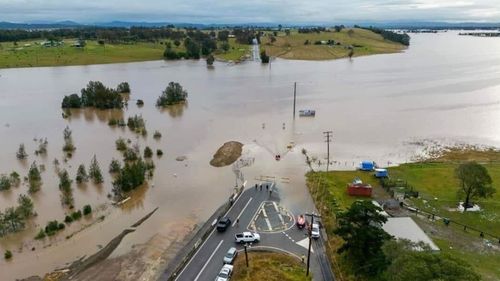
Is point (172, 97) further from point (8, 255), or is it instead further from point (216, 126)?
point (8, 255)

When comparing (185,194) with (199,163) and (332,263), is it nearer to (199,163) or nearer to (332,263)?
(199,163)

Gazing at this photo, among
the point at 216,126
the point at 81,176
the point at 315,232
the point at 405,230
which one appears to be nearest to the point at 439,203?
the point at 405,230

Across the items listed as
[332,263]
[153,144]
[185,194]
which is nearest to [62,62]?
[153,144]

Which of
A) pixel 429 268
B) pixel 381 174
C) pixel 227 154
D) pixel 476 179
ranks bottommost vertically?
pixel 227 154

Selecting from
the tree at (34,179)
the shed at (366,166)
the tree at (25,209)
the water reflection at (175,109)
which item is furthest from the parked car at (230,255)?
the water reflection at (175,109)

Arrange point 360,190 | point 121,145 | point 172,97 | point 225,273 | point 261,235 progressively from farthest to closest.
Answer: point 172,97 → point 121,145 → point 360,190 → point 261,235 → point 225,273
